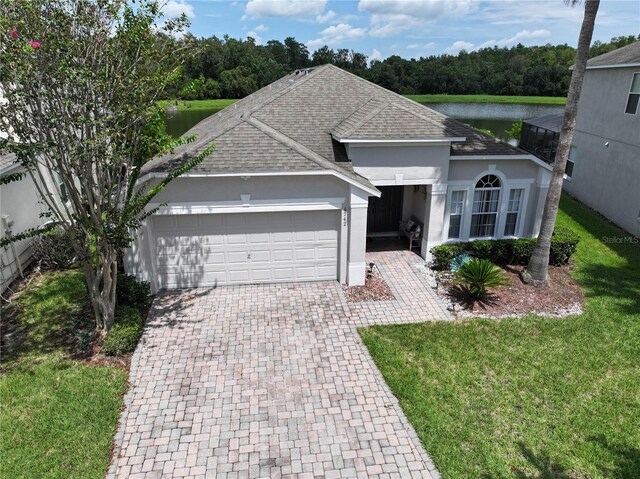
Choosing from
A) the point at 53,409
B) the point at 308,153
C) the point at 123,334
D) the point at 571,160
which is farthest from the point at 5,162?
the point at 571,160

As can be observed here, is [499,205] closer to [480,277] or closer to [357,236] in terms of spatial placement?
[480,277]

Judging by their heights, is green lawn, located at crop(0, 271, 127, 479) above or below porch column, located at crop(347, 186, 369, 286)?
below

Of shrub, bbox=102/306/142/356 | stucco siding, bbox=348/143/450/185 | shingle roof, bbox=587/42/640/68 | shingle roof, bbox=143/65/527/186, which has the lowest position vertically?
shrub, bbox=102/306/142/356

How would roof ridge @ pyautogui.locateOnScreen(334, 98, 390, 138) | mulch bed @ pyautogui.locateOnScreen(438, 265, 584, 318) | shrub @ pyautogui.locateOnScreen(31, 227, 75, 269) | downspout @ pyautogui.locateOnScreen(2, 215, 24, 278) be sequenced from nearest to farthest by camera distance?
mulch bed @ pyautogui.locateOnScreen(438, 265, 584, 318)
downspout @ pyautogui.locateOnScreen(2, 215, 24, 278)
roof ridge @ pyautogui.locateOnScreen(334, 98, 390, 138)
shrub @ pyautogui.locateOnScreen(31, 227, 75, 269)

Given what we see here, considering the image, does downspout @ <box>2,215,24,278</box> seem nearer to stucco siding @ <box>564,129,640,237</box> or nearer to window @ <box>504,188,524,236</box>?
window @ <box>504,188,524,236</box>

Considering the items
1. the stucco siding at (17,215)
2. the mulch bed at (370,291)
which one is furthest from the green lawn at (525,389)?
the stucco siding at (17,215)

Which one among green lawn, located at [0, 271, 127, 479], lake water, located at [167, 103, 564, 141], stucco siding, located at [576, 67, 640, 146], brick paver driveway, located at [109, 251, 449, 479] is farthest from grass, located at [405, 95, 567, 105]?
green lawn, located at [0, 271, 127, 479]
